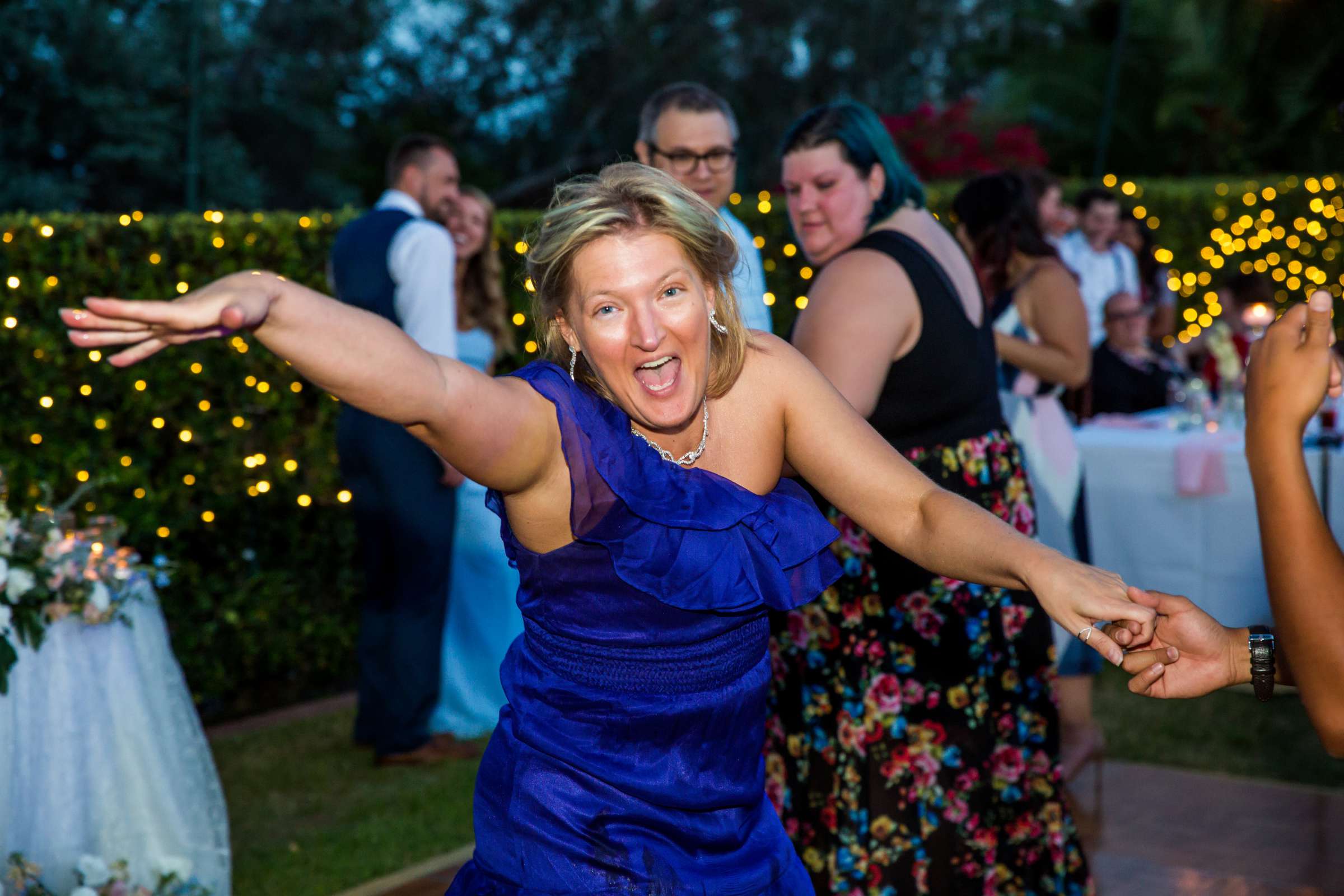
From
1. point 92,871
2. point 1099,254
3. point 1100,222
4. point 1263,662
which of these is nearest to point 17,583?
point 92,871

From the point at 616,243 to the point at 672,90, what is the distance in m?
2.05

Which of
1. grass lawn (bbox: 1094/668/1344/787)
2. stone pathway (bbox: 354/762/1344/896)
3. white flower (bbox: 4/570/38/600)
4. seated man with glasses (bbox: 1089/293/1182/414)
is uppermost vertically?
seated man with glasses (bbox: 1089/293/1182/414)

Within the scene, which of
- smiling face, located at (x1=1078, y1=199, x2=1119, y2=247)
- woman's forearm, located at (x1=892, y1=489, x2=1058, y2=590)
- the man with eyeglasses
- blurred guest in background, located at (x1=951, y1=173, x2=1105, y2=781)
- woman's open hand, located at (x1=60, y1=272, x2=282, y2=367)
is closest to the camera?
woman's open hand, located at (x1=60, y1=272, x2=282, y2=367)

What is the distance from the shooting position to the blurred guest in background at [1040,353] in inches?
185

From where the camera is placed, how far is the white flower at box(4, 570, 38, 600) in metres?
3.20

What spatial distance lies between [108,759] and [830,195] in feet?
7.46

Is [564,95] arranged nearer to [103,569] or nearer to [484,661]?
[484,661]

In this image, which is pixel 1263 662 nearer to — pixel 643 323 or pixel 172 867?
pixel 643 323

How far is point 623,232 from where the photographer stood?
6.66ft

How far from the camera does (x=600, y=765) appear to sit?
1.99m

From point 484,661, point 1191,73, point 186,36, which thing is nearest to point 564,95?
point 186,36

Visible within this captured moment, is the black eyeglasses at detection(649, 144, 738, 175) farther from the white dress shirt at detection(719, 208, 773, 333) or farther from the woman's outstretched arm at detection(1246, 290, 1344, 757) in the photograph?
the woman's outstretched arm at detection(1246, 290, 1344, 757)

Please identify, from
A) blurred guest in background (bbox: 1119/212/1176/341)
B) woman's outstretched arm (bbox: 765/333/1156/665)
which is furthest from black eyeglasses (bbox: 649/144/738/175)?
blurred guest in background (bbox: 1119/212/1176/341)

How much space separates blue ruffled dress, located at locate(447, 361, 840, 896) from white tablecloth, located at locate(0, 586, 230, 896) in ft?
5.54
